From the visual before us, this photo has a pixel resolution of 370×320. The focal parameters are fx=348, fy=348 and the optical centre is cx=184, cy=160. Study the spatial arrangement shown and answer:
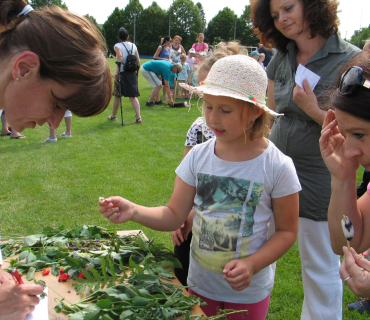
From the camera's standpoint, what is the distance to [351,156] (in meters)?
1.36

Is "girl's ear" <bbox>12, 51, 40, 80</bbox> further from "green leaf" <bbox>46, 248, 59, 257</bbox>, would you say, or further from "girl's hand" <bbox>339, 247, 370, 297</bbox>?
"girl's hand" <bbox>339, 247, 370, 297</bbox>

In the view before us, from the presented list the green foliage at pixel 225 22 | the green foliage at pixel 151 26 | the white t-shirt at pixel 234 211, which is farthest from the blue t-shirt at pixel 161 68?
the green foliage at pixel 225 22

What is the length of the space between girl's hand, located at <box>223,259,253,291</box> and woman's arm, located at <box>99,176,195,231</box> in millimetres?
400

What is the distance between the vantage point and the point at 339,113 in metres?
1.35

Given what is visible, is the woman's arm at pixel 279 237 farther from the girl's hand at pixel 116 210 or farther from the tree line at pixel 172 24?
the tree line at pixel 172 24

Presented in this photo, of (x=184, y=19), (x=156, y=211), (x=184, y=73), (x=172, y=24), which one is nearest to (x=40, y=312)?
(x=156, y=211)

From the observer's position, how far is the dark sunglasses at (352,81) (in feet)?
4.13

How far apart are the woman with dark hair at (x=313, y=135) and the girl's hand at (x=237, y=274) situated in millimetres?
894

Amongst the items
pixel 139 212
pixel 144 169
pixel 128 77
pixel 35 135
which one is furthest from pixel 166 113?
pixel 139 212

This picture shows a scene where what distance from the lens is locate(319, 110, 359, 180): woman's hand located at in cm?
155

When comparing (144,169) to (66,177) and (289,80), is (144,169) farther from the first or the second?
(289,80)

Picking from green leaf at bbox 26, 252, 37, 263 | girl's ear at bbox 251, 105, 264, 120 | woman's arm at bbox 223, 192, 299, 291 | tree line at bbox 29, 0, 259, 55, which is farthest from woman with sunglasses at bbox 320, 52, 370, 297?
tree line at bbox 29, 0, 259, 55

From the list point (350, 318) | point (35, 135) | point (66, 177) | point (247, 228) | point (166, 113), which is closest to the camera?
point (247, 228)

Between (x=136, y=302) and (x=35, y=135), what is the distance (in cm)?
641
